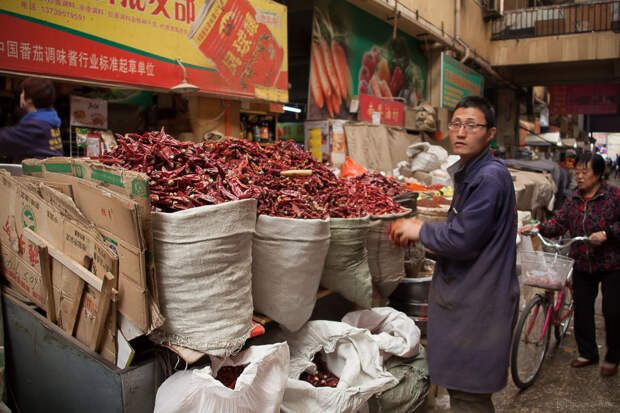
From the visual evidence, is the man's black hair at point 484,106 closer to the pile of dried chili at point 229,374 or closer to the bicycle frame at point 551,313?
the pile of dried chili at point 229,374

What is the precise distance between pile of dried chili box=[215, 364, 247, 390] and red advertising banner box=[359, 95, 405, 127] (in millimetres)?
7081

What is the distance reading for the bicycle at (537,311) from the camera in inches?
153

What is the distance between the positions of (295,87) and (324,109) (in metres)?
2.97

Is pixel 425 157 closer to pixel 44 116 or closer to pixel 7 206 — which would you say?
pixel 44 116

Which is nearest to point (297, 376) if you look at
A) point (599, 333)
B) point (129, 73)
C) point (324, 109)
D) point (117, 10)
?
point (129, 73)

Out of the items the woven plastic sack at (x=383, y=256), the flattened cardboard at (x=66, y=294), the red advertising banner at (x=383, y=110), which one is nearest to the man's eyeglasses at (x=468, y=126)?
the woven plastic sack at (x=383, y=256)

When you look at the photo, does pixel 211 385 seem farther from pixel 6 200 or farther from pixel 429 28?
pixel 429 28

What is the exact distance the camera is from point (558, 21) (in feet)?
44.0

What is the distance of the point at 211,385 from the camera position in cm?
187

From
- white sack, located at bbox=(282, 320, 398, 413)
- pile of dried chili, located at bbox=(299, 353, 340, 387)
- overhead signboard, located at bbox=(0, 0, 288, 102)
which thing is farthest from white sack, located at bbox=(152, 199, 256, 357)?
overhead signboard, located at bbox=(0, 0, 288, 102)

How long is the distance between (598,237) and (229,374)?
11.4 feet

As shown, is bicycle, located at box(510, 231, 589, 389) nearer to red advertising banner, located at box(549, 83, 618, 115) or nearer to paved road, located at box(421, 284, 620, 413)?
paved road, located at box(421, 284, 620, 413)

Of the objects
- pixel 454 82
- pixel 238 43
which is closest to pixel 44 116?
pixel 238 43

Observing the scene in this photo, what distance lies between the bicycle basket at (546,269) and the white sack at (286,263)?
2.38 m
